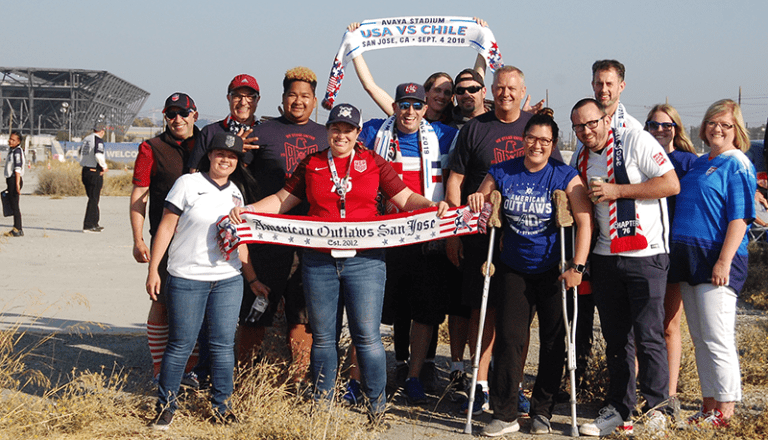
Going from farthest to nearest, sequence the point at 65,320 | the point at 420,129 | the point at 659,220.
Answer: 1. the point at 65,320
2. the point at 420,129
3. the point at 659,220

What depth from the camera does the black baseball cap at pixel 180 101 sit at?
5680mm

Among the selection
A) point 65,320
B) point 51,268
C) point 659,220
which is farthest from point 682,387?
point 51,268

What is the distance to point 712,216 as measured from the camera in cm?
505

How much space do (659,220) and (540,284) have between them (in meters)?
0.95

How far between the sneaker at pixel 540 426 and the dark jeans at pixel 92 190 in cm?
1322

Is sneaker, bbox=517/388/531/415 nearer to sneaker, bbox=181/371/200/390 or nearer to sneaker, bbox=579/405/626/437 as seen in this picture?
sneaker, bbox=579/405/626/437

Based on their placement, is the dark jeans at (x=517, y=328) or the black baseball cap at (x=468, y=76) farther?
the black baseball cap at (x=468, y=76)

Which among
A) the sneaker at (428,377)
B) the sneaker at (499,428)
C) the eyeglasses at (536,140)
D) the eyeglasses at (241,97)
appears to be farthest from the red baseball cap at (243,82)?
the sneaker at (499,428)

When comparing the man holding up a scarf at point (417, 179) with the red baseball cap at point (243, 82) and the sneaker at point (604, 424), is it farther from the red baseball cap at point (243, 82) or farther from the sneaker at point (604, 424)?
the sneaker at point (604, 424)

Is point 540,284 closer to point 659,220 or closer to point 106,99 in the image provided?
point 659,220

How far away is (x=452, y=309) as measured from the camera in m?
5.96

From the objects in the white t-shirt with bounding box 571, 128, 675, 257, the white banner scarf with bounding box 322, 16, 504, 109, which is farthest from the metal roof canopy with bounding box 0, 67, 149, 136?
the white t-shirt with bounding box 571, 128, 675, 257

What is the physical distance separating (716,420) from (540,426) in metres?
1.23

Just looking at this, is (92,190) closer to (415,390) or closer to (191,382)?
(191,382)
